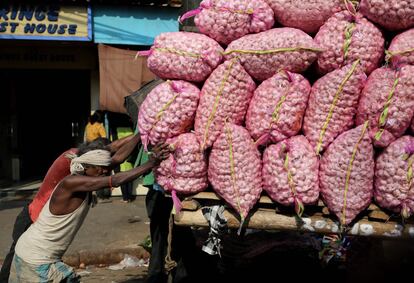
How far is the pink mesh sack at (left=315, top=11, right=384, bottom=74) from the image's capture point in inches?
94.2

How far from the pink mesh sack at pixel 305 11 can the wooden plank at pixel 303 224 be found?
1.08 metres

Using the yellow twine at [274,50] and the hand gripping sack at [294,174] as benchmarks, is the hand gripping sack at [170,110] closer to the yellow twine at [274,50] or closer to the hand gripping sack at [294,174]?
the yellow twine at [274,50]

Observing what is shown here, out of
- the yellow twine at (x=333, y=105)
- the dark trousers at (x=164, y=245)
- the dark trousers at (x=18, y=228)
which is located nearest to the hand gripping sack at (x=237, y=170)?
the yellow twine at (x=333, y=105)

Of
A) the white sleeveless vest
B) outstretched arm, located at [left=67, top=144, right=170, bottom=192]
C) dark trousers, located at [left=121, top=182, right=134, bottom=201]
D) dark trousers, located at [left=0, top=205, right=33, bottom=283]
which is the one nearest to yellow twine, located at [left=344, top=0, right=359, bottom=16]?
outstretched arm, located at [left=67, top=144, right=170, bottom=192]

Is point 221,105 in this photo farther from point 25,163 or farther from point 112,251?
point 25,163

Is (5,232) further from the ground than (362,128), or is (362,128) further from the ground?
(362,128)

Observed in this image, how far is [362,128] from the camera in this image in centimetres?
231

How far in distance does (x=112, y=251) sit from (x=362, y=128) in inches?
157

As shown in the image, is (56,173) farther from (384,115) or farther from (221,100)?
(384,115)

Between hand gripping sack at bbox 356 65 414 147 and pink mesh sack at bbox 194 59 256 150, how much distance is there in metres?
0.67

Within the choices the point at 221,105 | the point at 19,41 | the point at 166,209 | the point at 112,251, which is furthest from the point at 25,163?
the point at 221,105

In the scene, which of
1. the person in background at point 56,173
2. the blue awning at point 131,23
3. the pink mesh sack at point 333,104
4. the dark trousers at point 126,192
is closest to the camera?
A: the pink mesh sack at point 333,104

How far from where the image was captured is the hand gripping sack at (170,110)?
253cm

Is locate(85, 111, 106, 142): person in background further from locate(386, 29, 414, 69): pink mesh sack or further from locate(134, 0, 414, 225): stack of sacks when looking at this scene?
locate(386, 29, 414, 69): pink mesh sack
